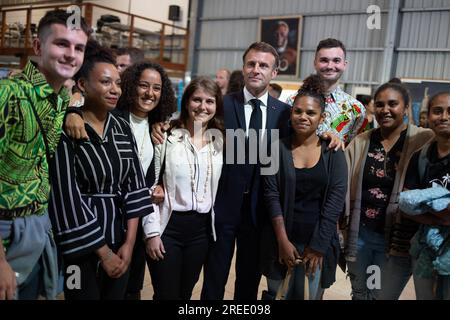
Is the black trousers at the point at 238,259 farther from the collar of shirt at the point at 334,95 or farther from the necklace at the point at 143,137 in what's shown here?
the collar of shirt at the point at 334,95

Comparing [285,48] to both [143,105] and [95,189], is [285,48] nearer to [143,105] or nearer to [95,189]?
[143,105]

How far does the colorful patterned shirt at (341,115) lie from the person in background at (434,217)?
0.44 meters

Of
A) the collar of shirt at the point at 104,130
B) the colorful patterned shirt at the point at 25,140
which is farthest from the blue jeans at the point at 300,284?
the colorful patterned shirt at the point at 25,140

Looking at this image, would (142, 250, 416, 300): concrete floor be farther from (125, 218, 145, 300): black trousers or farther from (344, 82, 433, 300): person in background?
(344, 82, 433, 300): person in background

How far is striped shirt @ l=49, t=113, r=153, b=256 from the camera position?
4.67 feet

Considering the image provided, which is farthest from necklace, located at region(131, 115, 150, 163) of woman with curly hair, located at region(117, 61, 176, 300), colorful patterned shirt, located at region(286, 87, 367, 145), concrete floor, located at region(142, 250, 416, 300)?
concrete floor, located at region(142, 250, 416, 300)

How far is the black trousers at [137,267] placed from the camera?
192cm

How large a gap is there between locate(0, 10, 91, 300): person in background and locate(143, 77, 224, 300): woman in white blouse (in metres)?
0.55

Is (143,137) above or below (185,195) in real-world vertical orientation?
above

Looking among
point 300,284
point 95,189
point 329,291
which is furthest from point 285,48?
point 95,189

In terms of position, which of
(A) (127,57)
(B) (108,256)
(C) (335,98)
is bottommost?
(B) (108,256)

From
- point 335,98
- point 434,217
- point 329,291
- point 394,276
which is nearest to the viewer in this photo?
point 434,217

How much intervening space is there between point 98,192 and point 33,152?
330mm

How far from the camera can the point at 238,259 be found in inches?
82.6
